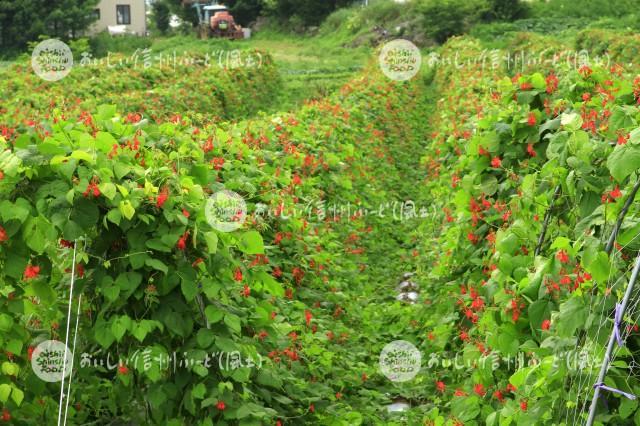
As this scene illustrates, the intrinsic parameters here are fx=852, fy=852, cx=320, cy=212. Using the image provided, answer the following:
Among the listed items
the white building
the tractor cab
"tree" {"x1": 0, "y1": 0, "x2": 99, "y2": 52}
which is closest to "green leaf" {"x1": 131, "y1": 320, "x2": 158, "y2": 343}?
"tree" {"x1": 0, "y1": 0, "x2": 99, "y2": 52}

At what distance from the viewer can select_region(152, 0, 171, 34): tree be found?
58.6 m

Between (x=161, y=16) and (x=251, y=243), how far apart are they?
189 feet

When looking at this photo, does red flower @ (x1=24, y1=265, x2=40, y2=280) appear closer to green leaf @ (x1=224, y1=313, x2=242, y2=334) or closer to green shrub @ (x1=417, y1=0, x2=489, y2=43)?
green leaf @ (x1=224, y1=313, x2=242, y2=334)

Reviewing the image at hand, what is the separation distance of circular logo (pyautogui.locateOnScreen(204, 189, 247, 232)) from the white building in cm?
5051

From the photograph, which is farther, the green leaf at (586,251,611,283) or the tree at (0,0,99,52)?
the tree at (0,0,99,52)

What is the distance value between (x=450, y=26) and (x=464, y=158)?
3908cm

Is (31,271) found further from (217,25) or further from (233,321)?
(217,25)

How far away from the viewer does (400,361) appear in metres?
6.94

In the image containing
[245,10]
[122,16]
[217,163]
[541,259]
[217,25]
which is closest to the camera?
[541,259]

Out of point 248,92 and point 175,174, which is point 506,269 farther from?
point 248,92

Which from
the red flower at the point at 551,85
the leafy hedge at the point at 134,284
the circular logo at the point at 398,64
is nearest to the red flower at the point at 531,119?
the red flower at the point at 551,85

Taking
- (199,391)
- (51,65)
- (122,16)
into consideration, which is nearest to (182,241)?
(199,391)

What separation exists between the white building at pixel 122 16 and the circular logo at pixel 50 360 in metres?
50.6

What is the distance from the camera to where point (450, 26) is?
4453cm
